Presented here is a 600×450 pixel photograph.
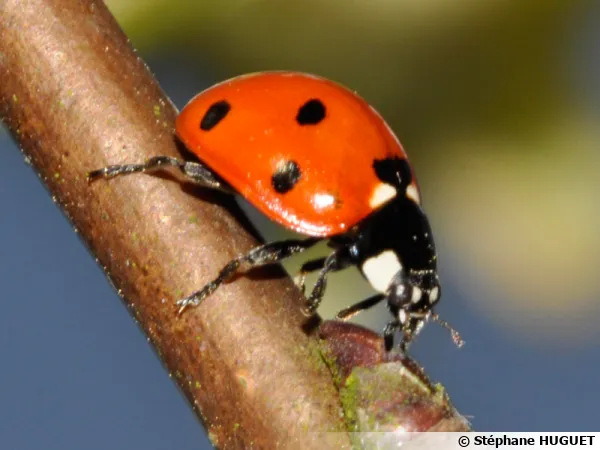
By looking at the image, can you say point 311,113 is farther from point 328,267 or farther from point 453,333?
point 453,333

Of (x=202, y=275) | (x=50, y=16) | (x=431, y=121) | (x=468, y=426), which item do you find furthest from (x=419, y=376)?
(x=431, y=121)

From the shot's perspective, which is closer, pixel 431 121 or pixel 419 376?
pixel 419 376

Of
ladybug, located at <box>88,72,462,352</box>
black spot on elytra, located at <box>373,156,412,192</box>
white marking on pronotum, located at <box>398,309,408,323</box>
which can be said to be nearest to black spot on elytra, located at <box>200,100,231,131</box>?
ladybug, located at <box>88,72,462,352</box>

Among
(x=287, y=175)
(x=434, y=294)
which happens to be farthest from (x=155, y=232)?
(x=434, y=294)

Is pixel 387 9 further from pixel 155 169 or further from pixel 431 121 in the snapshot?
pixel 155 169

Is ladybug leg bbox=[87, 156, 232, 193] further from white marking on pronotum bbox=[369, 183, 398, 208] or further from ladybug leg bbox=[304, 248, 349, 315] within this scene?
white marking on pronotum bbox=[369, 183, 398, 208]

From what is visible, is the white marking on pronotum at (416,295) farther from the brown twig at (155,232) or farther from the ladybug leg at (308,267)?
the brown twig at (155,232)

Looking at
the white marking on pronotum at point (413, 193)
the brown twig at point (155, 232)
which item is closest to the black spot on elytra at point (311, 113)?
the white marking on pronotum at point (413, 193)
